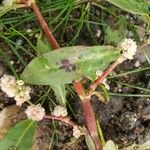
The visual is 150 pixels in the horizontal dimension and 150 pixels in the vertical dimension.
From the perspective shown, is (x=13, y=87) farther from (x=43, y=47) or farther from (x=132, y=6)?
(x=132, y=6)

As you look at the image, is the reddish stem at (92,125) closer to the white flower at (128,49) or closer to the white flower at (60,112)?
the white flower at (60,112)

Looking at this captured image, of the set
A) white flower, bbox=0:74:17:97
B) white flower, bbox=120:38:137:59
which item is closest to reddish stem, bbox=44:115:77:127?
white flower, bbox=0:74:17:97

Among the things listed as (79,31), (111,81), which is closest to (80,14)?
(79,31)

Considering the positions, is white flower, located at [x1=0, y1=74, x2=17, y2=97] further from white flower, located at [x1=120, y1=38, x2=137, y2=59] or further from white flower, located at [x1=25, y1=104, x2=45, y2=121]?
white flower, located at [x1=120, y1=38, x2=137, y2=59]


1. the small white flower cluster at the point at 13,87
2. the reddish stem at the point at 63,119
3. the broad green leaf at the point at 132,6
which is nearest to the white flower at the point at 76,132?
the reddish stem at the point at 63,119

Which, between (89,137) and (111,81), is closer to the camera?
(89,137)

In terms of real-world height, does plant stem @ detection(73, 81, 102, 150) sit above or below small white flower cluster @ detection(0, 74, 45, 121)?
below

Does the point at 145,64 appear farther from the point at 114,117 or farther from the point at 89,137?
the point at 89,137
